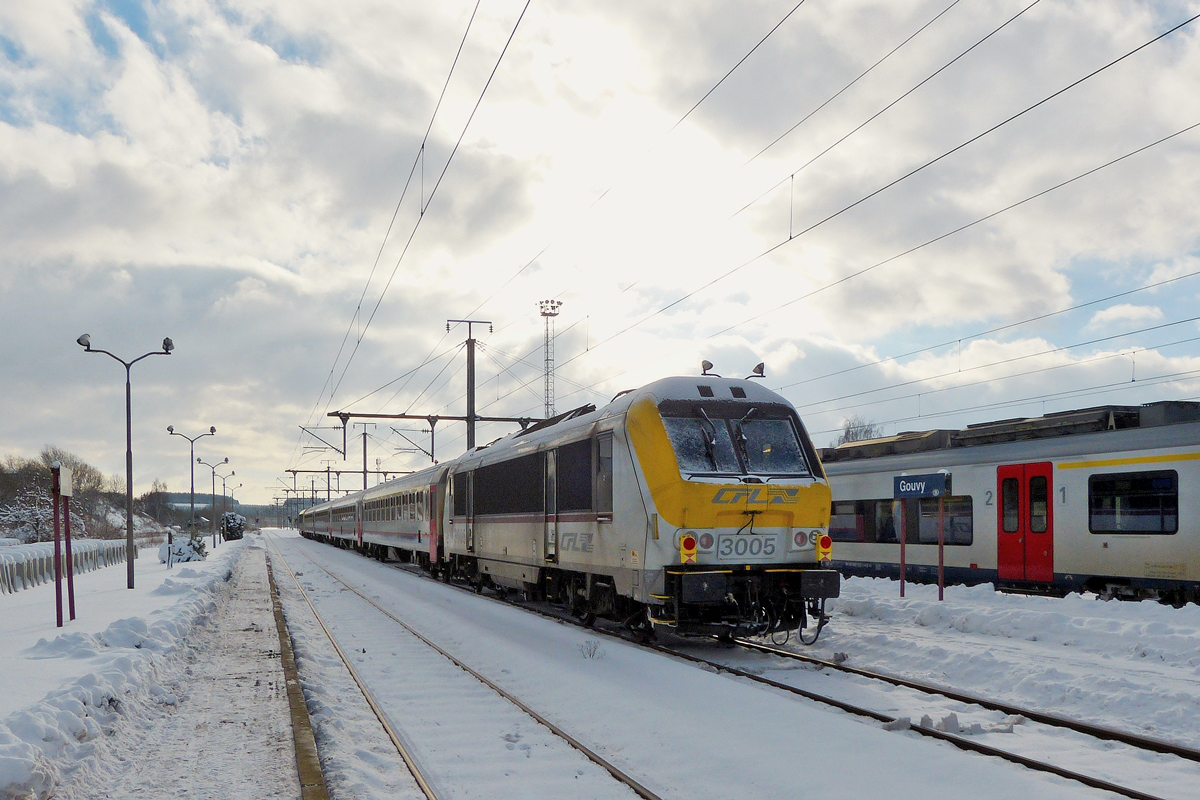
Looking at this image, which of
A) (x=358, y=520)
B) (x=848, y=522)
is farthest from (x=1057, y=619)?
(x=358, y=520)

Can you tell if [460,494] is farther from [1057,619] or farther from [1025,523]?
[1057,619]

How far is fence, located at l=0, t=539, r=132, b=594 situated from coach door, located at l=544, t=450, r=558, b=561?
15518mm

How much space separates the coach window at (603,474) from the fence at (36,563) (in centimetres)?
1741

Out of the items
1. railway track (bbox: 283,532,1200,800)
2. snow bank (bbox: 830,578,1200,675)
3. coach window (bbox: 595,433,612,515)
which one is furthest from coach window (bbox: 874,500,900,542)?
coach window (bbox: 595,433,612,515)

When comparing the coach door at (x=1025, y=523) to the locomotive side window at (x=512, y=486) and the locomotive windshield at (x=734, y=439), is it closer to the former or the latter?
the locomotive windshield at (x=734, y=439)

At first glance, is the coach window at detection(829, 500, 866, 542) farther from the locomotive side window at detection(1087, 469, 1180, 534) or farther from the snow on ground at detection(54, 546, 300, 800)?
the snow on ground at detection(54, 546, 300, 800)

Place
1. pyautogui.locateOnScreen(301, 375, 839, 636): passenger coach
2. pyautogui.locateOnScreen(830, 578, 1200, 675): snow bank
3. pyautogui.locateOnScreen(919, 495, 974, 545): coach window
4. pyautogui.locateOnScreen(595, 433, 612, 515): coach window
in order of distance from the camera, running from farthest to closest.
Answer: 1. pyautogui.locateOnScreen(919, 495, 974, 545): coach window
2. pyautogui.locateOnScreen(595, 433, 612, 515): coach window
3. pyautogui.locateOnScreen(301, 375, 839, 636): passenger coach
4. pyautogui.locateOnScreen(830, 578, 1200, 675): snow bank

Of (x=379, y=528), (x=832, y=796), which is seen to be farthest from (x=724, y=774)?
(x=379, y=528)

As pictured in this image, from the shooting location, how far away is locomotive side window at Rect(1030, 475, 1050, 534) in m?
15.9

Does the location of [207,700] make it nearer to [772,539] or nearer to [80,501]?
[772,539]

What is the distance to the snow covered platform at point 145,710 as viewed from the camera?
6.15 metres

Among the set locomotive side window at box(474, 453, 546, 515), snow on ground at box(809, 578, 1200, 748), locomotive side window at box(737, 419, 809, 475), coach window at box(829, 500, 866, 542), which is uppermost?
locomotive side window at box(737, 419, 809, 475)

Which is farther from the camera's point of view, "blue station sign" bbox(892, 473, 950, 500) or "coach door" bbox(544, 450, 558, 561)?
"blue station sign" bbox(892, 473, 950, 500)

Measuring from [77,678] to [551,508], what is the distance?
23.8 feet
